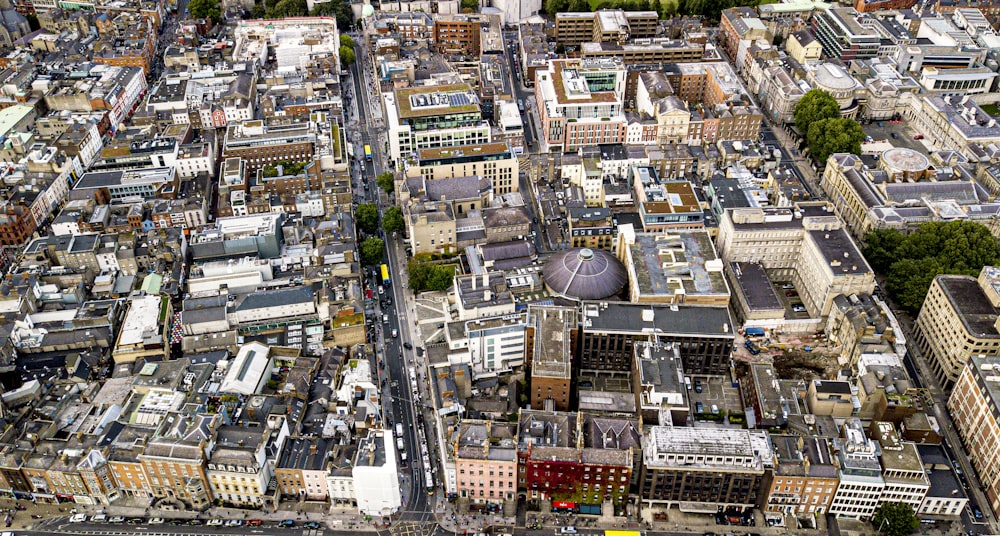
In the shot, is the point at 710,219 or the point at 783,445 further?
the point at 710,219

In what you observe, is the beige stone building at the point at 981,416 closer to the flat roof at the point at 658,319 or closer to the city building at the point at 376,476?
the flat roof at the point at 658,319

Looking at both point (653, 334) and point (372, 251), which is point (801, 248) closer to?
point (653, 334)

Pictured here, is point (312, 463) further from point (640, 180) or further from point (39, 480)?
point (640, 180)

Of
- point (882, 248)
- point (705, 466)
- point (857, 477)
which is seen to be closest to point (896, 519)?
point (857, 477)

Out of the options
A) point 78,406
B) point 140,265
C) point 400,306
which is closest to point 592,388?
point 400,306

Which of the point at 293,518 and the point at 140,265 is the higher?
the point at 140,265

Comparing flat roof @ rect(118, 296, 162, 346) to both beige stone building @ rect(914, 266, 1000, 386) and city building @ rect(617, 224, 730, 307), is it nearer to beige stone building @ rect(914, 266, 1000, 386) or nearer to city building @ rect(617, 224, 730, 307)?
city building @ rect(617, 224, 730, 307)

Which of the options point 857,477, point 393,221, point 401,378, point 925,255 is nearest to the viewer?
point 857,477

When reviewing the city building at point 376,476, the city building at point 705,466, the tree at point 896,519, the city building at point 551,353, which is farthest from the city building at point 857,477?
the city building at point 376,476
